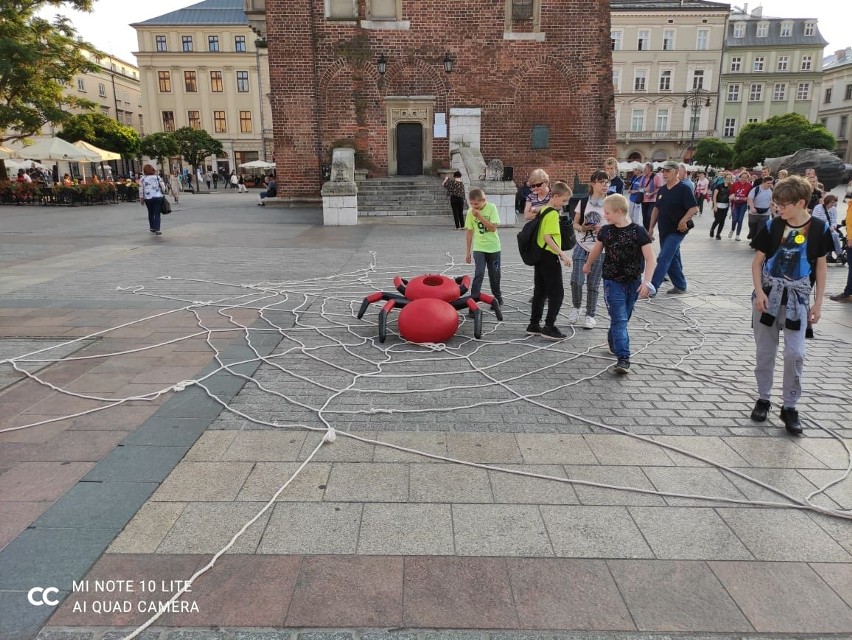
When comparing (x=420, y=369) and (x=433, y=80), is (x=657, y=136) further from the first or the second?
(x=420, y=369)

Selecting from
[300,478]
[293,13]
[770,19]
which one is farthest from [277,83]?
[770,19]

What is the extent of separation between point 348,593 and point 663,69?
76398mm

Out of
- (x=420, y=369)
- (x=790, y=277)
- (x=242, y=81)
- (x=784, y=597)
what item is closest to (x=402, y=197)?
(x=420, y=369)

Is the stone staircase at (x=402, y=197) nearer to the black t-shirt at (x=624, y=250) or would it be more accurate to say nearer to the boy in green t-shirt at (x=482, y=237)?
the boy in green t-shirt at (x=482, y=237)

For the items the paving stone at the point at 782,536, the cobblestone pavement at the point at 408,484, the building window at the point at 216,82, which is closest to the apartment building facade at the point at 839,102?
the building window at the point at 216,82

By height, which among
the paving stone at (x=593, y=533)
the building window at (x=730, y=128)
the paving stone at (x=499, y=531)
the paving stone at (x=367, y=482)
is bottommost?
the paving stone at (x=593, y=533)

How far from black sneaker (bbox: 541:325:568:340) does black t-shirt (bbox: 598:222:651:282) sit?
1273mm

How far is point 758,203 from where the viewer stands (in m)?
12.9

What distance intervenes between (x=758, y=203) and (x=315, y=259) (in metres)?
9.81

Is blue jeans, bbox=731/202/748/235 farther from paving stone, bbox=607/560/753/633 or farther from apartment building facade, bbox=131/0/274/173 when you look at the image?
apartment building facade, bbox=131/0/274/173

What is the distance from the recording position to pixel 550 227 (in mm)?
6035

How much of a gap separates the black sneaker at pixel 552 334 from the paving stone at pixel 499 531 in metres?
3.42

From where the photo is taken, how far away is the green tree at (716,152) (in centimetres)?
5606

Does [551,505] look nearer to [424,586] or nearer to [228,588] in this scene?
[424,586]
